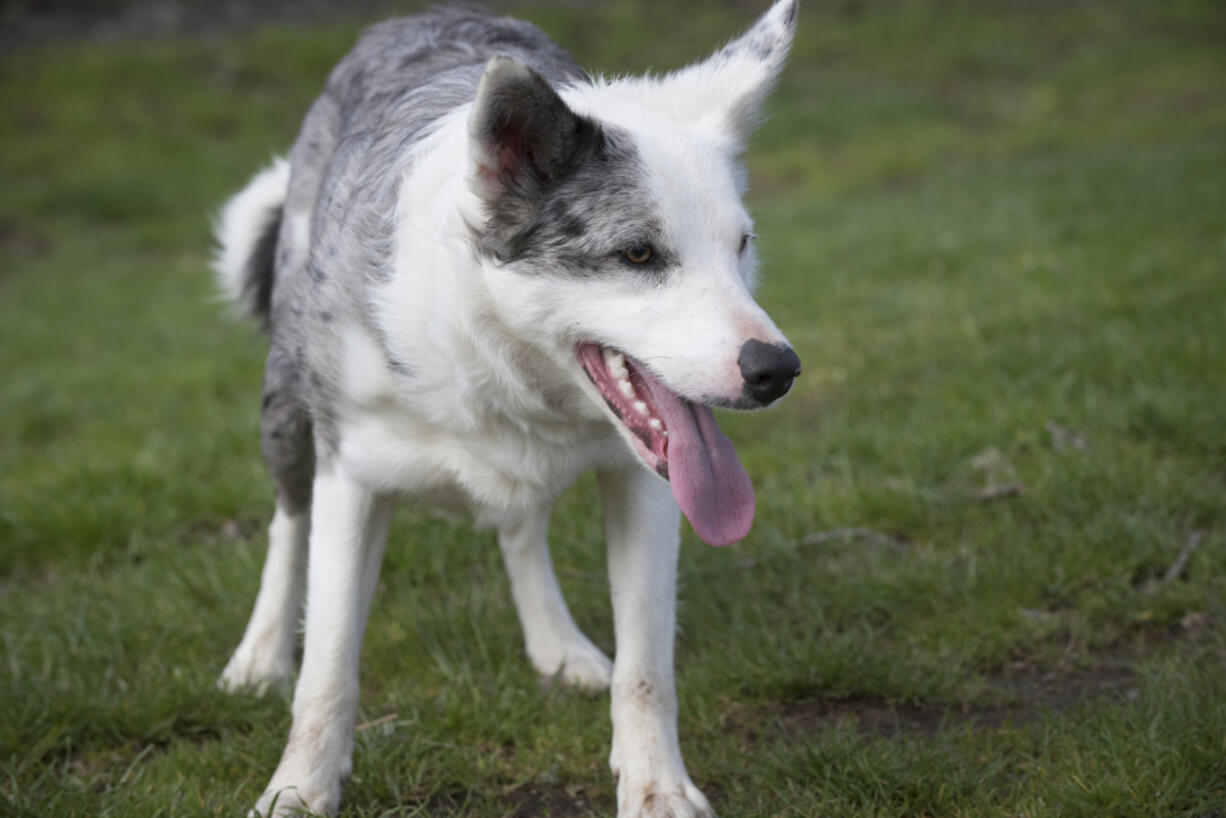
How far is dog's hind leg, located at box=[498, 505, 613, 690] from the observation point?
3.23m

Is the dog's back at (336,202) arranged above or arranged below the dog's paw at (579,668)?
above

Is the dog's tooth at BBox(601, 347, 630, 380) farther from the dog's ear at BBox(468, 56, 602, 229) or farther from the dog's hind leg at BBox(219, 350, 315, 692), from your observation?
the dog's hind leg at BBox(219, 350, 315, 692)

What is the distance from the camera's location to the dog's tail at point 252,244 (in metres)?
3.78

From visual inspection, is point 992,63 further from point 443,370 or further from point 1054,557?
point 443,370

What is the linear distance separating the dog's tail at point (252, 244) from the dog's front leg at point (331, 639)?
Answer: 1.18m

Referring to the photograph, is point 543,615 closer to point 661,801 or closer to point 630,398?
point 661,801

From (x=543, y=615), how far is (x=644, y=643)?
2.00 feet

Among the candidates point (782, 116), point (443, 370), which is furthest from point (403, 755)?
point (782, 116)

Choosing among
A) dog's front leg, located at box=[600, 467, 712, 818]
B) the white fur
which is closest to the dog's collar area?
dog's front leg, located at box=[600, 467, 712, 818]

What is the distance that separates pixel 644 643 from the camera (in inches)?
108

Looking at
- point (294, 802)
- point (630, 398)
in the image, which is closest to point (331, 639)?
point (294, 802)

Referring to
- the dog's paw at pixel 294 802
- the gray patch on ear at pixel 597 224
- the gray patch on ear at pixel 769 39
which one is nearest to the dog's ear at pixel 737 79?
the gray patch on ear at pixel 769 39

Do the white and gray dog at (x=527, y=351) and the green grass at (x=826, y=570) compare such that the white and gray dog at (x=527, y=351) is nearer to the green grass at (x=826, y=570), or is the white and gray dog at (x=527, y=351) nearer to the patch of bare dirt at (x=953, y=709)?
the green grass at (x=826, y=570)

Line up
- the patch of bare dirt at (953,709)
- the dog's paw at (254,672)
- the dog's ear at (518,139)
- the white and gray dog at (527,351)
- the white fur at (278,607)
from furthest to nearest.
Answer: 1. the white fur at (278,607)
2. the dog's paw at (254,672)
3. the patch of bare dirt at (953,709)
4. the white and gray dog at (527,351)
5. the dog's ear at (518,139)
